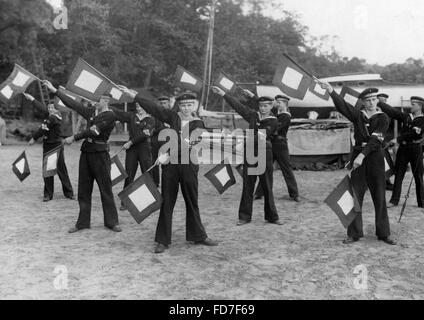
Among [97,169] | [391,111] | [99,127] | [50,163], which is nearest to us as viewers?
[99,127]

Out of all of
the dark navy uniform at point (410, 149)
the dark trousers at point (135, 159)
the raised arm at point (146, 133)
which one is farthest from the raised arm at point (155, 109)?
the dark navy uniform at point (410, 149)

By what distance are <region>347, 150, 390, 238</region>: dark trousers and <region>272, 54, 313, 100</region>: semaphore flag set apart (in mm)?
1255

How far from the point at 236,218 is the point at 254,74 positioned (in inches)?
941

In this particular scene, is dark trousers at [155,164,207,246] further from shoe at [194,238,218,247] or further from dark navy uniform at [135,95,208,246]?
shoe at [194,238,218,247]

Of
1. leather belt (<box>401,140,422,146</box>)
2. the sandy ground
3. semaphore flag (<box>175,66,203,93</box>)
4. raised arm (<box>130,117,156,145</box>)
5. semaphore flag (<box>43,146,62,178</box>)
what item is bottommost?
the sandy ground

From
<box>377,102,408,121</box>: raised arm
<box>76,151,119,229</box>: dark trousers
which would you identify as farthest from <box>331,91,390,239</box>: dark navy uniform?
<box>76,151,119,229</box>: dark trousers

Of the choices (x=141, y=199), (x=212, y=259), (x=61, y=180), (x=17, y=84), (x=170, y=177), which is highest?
(x=17, y=84)

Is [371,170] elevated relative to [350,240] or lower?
elevated

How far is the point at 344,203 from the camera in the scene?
20.2 ft

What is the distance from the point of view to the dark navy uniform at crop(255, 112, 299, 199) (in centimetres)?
962

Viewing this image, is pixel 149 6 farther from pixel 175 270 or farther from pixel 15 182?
pixel 175 270

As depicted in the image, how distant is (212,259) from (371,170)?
Result: 96.3 inches

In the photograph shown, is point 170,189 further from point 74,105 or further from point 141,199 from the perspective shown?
point 74,105

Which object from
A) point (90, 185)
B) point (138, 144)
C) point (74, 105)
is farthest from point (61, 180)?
point (74, 105)
